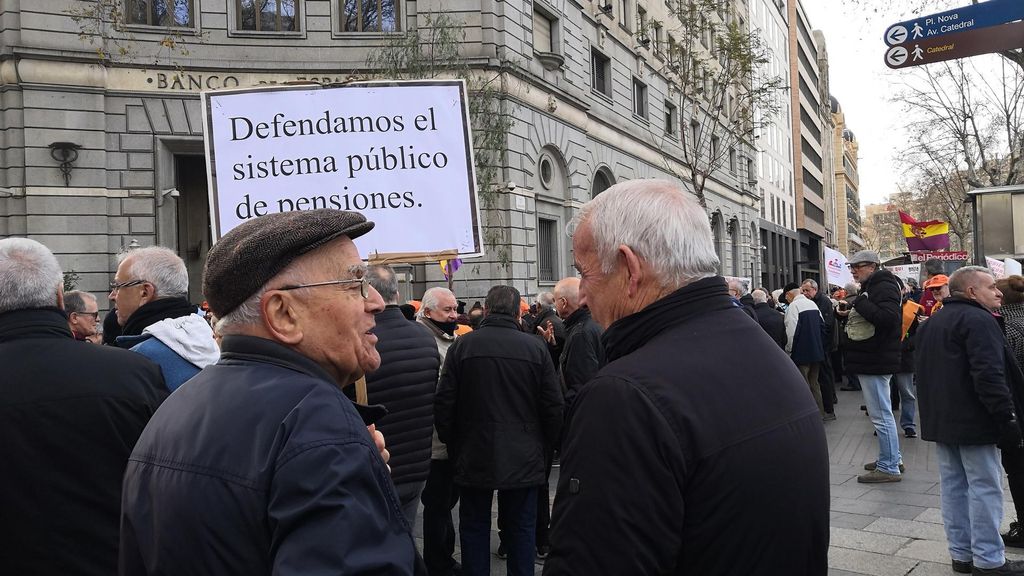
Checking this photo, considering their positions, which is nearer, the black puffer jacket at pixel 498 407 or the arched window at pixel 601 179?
the black puffer jacket at pixel 498 407

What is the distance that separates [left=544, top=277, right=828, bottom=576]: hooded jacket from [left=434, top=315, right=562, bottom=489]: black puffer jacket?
2.93 meters

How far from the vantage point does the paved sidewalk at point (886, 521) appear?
5.22m

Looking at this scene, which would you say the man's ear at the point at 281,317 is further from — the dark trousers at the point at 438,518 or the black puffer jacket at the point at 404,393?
the dark trousers at the point at 438,518

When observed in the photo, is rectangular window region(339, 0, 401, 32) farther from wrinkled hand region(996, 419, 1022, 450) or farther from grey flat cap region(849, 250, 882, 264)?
wrinkled hand region(996, 419, 1022, 450)

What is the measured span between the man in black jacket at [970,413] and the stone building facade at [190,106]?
470 inches

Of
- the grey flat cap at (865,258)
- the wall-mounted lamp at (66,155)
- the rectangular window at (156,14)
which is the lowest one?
the grey flat cap at (865,258)

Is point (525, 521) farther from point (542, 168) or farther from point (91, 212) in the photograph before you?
point (542, 168)

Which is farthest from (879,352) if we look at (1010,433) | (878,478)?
(1010,433)

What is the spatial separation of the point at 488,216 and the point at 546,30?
6.43m

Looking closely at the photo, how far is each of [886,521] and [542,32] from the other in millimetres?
17387

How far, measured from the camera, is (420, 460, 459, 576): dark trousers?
16.7 feet

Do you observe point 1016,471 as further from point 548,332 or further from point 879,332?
point 548,332

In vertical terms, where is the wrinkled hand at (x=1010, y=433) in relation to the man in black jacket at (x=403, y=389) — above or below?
below

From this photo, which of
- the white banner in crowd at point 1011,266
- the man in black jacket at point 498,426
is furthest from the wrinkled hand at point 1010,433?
the white banner in crowd at point 1011,266
